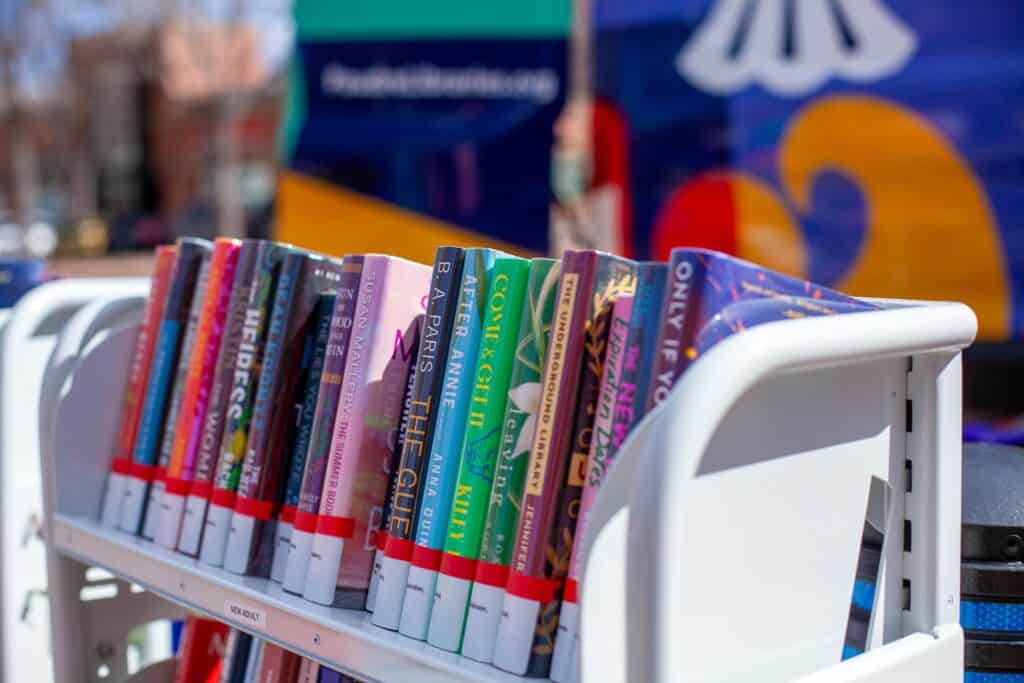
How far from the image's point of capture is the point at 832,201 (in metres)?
4.67

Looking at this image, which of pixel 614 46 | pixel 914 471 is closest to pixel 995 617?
pixel 914 471

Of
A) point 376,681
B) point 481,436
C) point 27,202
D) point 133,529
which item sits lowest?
point 376,681

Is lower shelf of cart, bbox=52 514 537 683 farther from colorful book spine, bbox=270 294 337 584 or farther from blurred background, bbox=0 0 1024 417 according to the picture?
blurred background, bbox=0 0 1024 417

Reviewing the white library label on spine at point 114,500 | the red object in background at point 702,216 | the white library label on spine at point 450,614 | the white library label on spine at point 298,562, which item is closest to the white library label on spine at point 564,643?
the white library label on spine at point 450,614

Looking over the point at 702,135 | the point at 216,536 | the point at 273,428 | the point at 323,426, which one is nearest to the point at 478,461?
the point at 323,426

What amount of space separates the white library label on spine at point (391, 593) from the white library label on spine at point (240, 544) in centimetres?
25

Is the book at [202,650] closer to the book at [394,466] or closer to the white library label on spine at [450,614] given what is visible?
the book at [394,466]

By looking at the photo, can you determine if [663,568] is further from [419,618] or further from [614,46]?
[614,46]

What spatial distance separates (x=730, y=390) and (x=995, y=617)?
0.57 meters

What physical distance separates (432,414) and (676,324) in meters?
0.33

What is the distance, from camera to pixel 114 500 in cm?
163

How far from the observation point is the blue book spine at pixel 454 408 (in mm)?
1159

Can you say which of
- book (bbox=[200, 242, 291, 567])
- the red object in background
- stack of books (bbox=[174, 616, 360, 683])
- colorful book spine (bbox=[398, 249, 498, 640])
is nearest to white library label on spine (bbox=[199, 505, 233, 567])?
book (bbox=[200, 242, 291, 567])

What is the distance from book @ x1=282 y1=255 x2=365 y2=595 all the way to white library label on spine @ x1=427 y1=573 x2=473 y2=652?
219mm
